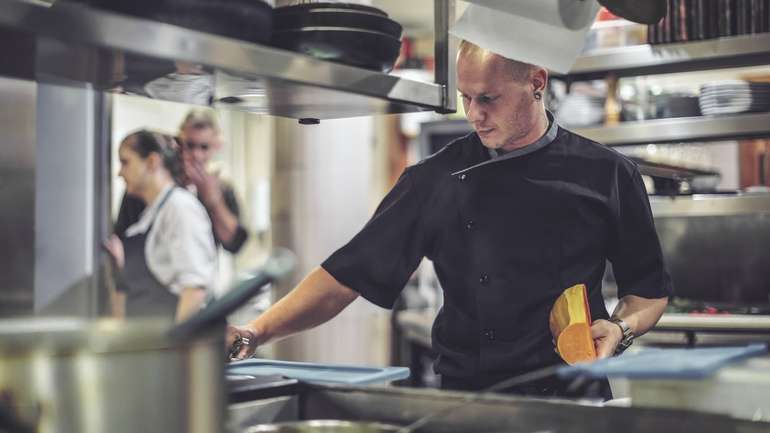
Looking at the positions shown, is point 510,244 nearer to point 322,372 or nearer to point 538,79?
point 538,79

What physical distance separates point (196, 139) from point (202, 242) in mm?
769

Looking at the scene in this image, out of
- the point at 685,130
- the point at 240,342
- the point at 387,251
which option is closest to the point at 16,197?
the point at 240,342

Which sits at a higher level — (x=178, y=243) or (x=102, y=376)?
(x=178, y=243)

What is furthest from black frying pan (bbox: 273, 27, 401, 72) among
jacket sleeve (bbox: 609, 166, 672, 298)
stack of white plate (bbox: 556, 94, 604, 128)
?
stack of white plate (bbox: 556, 94, 604, 128)

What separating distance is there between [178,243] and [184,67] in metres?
2.63

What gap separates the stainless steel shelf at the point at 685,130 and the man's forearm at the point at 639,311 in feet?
5.41

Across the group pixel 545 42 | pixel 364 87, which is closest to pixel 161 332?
pixel 364 87

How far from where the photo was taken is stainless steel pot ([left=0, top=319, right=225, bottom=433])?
95 centimetres

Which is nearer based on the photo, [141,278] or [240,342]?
[240,342]

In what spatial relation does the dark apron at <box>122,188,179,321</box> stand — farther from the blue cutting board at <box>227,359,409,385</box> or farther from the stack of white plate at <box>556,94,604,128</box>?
the blue cutting board at <box>227,359,409,385</box>

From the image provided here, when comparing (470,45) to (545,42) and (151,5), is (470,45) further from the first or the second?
(151,5)

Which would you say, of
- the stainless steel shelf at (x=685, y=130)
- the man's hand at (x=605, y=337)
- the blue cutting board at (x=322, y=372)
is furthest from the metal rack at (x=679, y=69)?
the blue cutting board at (x=322, y=372)

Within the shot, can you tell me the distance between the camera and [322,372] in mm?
1890

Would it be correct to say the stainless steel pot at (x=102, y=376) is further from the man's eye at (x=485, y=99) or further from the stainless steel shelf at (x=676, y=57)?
the stainless steel shelf at (x=676, y=57)
